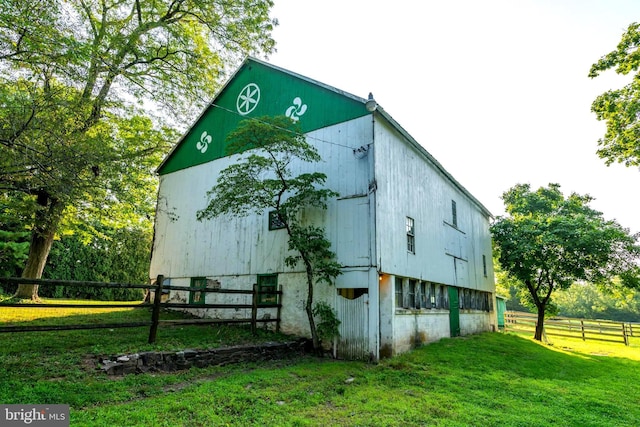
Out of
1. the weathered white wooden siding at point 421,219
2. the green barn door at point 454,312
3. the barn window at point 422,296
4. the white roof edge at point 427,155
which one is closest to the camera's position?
the weathered white wooden siding at point 421,219

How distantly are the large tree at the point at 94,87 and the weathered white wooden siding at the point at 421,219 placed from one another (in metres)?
6.76

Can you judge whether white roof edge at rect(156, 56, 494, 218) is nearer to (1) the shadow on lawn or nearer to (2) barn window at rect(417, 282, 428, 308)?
(2) barn window at rect(417, 282, 428, 308)

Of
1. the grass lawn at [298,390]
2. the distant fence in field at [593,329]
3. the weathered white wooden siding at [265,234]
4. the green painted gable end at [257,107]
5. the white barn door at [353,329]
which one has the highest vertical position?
the green painted gable end at [257,107]

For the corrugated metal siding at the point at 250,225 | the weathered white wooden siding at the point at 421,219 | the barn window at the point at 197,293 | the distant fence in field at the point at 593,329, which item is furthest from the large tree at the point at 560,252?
the barn window at the point at 197,293

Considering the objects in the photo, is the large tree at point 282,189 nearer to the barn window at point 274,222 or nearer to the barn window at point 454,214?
the barn window at point 274,222

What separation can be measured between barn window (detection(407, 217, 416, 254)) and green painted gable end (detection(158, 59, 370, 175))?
3.95m

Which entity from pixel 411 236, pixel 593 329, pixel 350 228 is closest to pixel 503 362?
pixel 411 236

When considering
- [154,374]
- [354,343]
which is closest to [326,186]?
[354,343]

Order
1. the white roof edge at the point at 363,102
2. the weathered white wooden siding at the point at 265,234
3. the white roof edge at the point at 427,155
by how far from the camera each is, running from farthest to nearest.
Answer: the white roof edge at the point at 363,102 < the white roof edge at the point at 427,155 < the weathered white wooden siding at the point at 265,234

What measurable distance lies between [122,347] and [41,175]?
3.71m

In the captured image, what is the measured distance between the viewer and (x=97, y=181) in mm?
7715

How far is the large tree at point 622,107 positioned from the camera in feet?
34.3

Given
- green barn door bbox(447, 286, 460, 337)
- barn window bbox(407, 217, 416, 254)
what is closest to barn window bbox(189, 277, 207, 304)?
barn window bbox(407, 217, 416, 254)

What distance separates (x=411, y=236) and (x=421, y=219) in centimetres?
118
